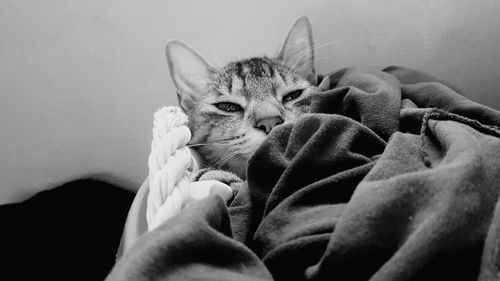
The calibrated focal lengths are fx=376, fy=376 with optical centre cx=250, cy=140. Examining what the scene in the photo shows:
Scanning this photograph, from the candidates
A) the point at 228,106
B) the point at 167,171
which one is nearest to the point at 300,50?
the point at 228,106

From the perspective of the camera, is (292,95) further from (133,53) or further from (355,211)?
(355,211)

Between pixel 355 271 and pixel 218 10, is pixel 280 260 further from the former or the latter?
pixel 218 10

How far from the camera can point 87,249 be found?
117 cm

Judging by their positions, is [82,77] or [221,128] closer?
[221,128]

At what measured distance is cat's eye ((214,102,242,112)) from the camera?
3.45 feet

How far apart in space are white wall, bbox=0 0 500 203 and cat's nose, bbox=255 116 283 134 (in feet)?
1.53

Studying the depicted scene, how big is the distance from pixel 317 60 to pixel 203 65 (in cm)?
41

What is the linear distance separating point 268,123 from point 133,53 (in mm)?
660

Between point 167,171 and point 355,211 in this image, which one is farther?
point 167,171

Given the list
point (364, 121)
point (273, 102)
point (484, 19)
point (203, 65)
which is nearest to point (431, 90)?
point (364, 121)

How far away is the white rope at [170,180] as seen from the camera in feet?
1.81

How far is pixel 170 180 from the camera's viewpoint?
574 mm

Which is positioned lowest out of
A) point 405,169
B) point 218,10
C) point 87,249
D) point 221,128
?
point 87,249

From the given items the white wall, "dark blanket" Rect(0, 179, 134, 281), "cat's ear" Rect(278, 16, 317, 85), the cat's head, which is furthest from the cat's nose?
"dark blanket" Rect(0, 179, 134, 281)
